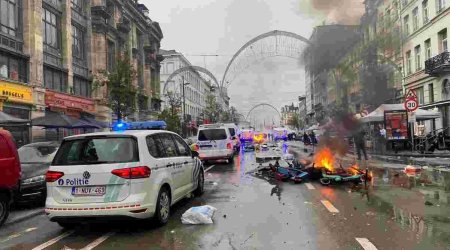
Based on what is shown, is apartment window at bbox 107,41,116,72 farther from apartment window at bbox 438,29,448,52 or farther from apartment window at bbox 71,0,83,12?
apartment window at bbox 438,29,448,52

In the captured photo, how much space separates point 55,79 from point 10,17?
5855 millimetres

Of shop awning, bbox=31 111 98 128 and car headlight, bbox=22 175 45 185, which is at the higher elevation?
shop awning, bbox=31 111 98 128

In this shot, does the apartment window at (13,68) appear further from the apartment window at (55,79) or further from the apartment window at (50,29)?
the apartment window at (50,29)

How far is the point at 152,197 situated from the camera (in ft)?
23.8

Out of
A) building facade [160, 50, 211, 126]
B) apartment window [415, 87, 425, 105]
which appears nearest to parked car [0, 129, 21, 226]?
apartment window [415, 87, 425, 105]

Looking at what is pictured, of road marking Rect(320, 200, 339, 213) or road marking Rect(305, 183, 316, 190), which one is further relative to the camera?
road marking Rect(305, 183, 316, 190)

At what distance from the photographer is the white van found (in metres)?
21.3

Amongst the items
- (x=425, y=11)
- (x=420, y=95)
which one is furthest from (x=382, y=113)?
(x=425, y=11)

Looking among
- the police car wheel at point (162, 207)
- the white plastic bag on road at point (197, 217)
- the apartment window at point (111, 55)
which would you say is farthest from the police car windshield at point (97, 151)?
the apartment window at point (111, 55)

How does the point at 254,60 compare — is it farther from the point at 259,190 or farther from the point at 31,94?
the point at 259,190

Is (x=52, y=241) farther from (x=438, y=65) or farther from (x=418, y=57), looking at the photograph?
(x=418, y=57)

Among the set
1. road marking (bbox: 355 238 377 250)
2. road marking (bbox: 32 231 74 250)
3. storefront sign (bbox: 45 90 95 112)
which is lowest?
road marking (bbox: 32 231 74 250)

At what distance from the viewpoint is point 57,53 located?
3073 cm

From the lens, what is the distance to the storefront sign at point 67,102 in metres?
28.2
